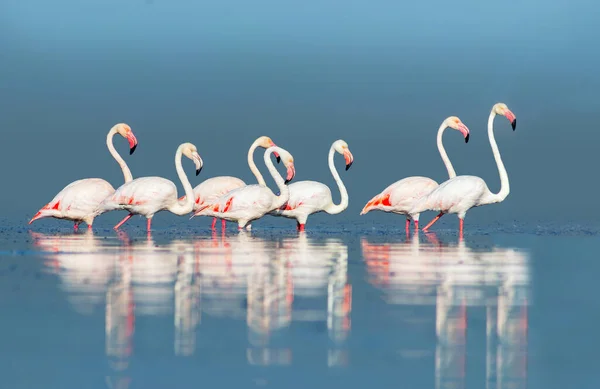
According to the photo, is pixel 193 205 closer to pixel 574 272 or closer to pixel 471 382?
pixel 574 272

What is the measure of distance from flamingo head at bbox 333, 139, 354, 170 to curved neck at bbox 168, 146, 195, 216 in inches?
140

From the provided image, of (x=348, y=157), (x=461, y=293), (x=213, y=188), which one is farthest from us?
(x=348, y=157)

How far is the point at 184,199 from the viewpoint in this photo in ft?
72.1

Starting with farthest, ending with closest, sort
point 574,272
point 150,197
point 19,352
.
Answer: point 150,197 < point 574,272 < point 19,352

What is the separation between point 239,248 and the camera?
15.4m

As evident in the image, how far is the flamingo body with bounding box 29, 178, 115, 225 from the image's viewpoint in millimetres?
20625

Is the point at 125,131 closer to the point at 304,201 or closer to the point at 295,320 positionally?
the point at 304,201

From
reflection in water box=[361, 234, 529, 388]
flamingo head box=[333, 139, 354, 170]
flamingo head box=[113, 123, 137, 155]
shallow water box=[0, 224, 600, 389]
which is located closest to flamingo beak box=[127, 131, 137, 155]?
flamingo head box=[113, 123, 137, 155]

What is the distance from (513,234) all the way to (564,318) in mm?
12675

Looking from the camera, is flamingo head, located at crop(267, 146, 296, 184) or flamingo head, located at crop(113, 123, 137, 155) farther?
flamingo head, located at crop(113, 123, 137, 155)

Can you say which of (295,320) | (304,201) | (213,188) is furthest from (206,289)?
(213,188)

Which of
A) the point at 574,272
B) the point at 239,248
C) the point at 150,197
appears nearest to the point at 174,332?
the point at 574,272

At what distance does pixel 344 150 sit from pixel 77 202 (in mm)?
6412

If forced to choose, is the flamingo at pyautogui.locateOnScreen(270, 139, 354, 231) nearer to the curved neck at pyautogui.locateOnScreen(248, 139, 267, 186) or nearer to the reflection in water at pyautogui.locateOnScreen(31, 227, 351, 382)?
the curved neck at pyautogui.locateOnScreen(248, 139, 267, 186)
